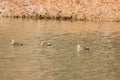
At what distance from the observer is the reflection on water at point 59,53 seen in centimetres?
3247

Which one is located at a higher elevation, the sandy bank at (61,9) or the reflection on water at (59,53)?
the reflection on water at (59,53)

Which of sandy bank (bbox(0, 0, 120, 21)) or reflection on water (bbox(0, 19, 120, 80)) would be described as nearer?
reflection on water (bbox(0, 19, 120, 80))

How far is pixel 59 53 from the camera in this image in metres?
39.2

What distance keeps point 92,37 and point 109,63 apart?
41.9 ft

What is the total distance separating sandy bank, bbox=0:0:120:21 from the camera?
67.4 meters

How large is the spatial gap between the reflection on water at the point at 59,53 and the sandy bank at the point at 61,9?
845cm

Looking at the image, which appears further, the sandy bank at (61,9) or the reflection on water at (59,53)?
the sandy bank at (61,9)

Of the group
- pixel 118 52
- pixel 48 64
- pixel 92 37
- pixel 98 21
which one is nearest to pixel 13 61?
pixel 48 64

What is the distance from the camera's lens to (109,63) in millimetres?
36375

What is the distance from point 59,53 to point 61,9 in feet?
97.4

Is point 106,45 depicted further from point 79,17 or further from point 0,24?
point 79,17

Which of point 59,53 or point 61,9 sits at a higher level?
point 59,53

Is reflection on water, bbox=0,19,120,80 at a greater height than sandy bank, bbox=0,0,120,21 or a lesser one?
greater

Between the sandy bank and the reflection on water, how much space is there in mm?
8448
